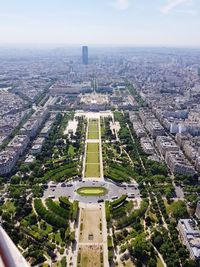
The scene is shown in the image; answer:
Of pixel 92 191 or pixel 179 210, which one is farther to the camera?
pixel 92 191

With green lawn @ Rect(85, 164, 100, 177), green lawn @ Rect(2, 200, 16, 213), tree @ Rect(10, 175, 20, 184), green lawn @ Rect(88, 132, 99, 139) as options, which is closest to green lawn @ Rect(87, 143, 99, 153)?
green lawn @ Rect(88, 132, 99, 139)

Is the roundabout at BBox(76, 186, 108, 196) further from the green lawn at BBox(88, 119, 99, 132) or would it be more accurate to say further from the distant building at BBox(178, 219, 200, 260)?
the green lawn at BBox(88, 119, 99, 132)

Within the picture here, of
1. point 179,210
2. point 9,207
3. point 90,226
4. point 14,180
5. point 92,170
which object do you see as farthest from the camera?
point 92,170

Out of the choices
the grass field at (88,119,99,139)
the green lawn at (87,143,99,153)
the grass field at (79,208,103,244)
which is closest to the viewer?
the grass field at (79,208,103,244)

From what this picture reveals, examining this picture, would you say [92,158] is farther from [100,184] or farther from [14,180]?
[14,180]

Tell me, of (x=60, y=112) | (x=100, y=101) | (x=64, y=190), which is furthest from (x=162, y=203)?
(x=100, y=101)

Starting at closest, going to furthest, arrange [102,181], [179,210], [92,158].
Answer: [179,210] → [102,181] → [92,158]

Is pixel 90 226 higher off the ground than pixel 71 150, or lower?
higher

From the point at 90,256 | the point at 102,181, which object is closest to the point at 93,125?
the point at 102,181

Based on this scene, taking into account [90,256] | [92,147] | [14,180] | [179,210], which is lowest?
[92,147]
